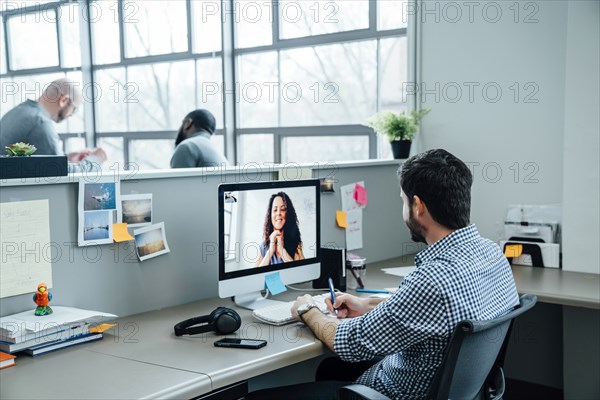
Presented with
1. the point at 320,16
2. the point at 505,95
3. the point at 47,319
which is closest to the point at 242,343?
the point at 47,319

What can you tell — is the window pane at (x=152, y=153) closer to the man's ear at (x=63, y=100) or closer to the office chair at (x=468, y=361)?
the man's ear at (x=63, y=100)

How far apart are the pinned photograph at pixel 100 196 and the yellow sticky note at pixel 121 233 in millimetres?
59

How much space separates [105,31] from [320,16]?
7.93ft

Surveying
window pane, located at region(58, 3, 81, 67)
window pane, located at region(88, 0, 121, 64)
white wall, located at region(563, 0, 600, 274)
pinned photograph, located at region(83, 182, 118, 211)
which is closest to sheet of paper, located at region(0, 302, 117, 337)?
pinned photograph, located at region(83, 182, 118, 211)

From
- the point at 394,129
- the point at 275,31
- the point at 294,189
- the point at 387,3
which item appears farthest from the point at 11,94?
the point at 294,189

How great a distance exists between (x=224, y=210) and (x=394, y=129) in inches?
54.8

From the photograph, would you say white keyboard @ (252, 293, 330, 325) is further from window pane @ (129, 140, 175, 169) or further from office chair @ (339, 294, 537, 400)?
window pane @ (129, 140, 175, 169)

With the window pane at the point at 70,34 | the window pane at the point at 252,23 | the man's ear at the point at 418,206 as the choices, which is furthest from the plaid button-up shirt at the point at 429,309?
the window pane at the point at 70,34

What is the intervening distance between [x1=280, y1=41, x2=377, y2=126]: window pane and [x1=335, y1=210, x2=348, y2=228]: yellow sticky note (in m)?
1.63

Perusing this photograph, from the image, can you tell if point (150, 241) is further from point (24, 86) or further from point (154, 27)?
point (24, 86)

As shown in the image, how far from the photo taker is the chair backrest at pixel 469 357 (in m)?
1.55

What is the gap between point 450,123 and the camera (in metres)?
3.39

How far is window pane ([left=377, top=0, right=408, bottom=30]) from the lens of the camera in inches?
163

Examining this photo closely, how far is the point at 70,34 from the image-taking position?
637 centimetres
